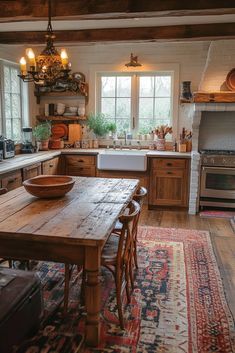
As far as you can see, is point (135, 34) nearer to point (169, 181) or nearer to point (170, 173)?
point (170, 173)

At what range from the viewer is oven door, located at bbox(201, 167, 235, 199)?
500cm

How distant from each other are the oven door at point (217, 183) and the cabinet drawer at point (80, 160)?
173 cm

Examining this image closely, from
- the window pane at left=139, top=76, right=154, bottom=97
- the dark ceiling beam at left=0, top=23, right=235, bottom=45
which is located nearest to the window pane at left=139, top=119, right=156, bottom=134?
the window pane at left=139, top=76, right=154, bottom=97

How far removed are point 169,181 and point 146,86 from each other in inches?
69.6

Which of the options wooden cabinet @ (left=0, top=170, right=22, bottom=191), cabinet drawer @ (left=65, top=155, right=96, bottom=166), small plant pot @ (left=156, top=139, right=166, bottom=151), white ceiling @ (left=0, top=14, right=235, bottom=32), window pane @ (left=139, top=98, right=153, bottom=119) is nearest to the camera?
wooden cabinet @ (left=0, top=170, right=22, bottom=191)

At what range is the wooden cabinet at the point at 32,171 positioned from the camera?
4.20 metres

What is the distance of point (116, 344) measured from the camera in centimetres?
212

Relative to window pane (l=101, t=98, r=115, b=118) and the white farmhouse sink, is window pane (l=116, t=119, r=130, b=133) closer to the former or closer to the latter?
window pane (l=101, t=98, r=115, b=118)

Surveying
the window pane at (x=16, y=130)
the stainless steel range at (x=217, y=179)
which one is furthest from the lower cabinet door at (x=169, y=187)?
the window pane at (x=16, y=130)

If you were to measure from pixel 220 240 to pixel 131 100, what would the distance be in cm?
294

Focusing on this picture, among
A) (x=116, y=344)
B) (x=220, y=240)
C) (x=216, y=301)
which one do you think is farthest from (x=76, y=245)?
(x=220, y=240)

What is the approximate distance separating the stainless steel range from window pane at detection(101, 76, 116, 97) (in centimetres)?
197

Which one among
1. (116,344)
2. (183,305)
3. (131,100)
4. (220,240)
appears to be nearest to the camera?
(116,344)

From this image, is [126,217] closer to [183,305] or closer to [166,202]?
[183,305]
